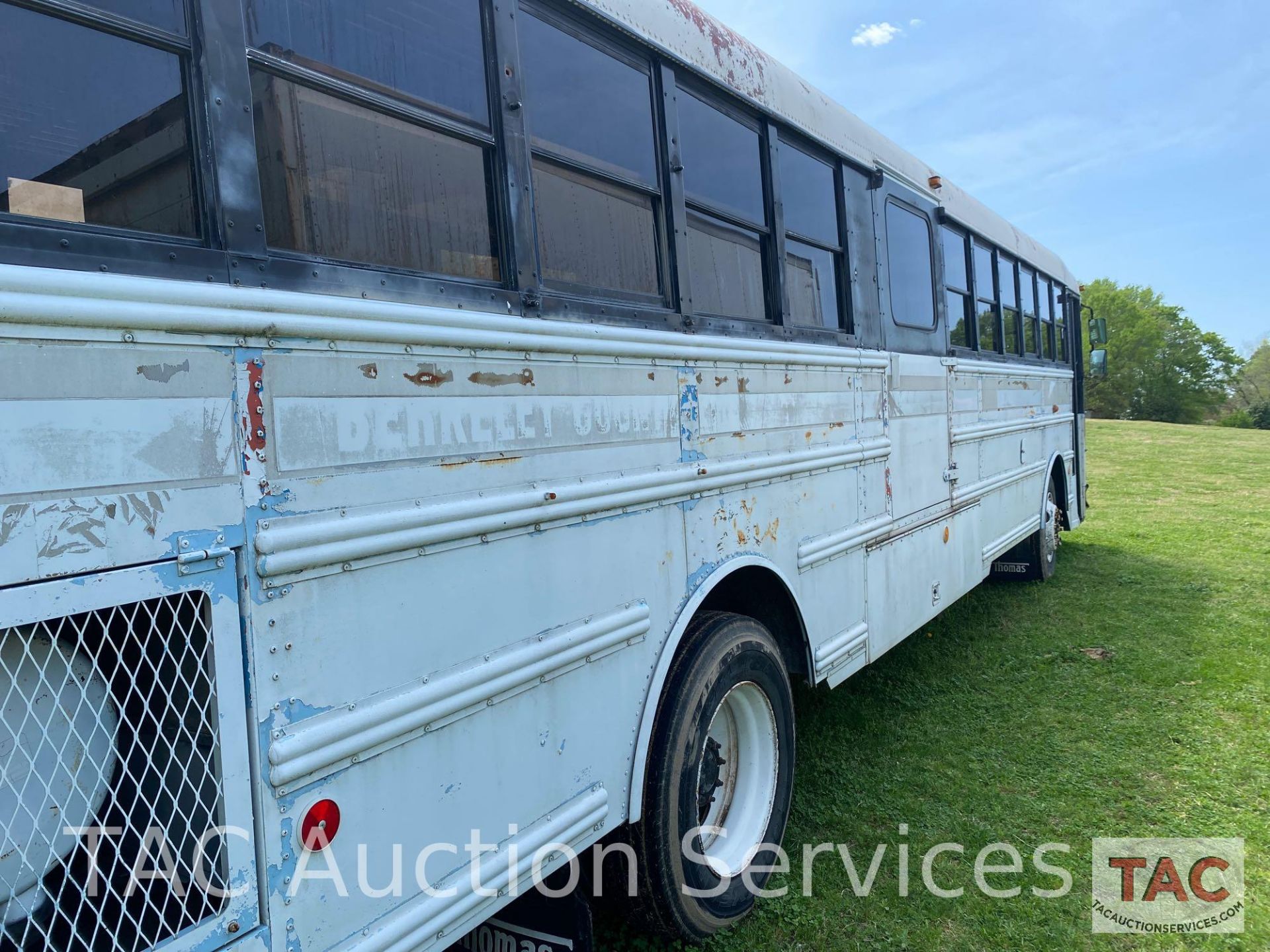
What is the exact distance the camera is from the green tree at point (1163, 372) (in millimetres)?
50469

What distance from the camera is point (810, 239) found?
326cm

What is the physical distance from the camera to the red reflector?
1.45 meters

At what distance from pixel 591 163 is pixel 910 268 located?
2.53 m

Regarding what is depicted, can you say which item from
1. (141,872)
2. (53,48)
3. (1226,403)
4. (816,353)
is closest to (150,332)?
(53,48)

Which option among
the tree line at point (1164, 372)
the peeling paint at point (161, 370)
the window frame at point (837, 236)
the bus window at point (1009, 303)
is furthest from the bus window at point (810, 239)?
the tree line at point (1164, 372)

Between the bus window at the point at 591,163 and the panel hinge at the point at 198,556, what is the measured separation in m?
1.05

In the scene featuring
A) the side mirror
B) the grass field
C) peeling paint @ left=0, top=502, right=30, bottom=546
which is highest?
the side mirror

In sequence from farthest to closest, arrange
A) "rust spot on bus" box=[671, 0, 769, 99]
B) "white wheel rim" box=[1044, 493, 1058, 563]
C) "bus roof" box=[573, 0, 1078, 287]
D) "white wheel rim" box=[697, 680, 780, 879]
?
"white wheel rim" box=[1044, 493, 1058, 563] < "white wheel rim" box=[697, 680, 780, 879] < "rust spot on bus" box=[671, 0, 769, 99] < "bus roof" box=[573, 0, 1078, 287]

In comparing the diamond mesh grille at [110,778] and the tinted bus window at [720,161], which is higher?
the tinted bus window at [720,161]

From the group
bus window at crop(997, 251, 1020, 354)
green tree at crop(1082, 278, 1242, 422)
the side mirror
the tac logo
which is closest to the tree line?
green tree at crop(1082, 278, 1242, 422)

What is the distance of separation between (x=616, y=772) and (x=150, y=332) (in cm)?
155

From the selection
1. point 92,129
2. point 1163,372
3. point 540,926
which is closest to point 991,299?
point 540,926

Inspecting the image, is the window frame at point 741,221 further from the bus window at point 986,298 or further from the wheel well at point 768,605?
the bus window at point 986,298

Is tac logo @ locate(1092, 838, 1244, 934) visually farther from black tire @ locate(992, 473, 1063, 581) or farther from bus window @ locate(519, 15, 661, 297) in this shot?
black tire @ locate(992, 473, 1063, 581)
